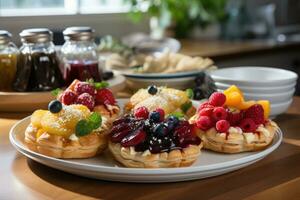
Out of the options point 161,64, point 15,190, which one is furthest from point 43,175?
point 161,64

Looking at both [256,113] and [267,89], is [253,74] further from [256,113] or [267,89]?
[256,113]

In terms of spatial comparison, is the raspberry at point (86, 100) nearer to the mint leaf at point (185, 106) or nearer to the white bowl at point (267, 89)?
the mint leaf at point (185, 106)

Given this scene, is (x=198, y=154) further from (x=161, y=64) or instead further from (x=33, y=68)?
(x=161, y=64)

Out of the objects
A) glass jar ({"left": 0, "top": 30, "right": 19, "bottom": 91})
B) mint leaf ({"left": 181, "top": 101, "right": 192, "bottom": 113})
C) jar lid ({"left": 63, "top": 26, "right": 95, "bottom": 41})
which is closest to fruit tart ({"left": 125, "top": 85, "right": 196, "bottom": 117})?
mint leaf ({"left": 181, "top": 101, "right": 192, "bottom": 113})

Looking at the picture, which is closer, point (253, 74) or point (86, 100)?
point (86, 100)

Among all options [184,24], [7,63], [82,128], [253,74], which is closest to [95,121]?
[82,128]

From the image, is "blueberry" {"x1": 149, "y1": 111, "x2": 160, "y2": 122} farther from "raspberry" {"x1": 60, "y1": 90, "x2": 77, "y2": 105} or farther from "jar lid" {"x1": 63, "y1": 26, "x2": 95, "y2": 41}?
"jar lid" {"x1": 63, "y1": 26, "x2": 95, "y2": 41}
